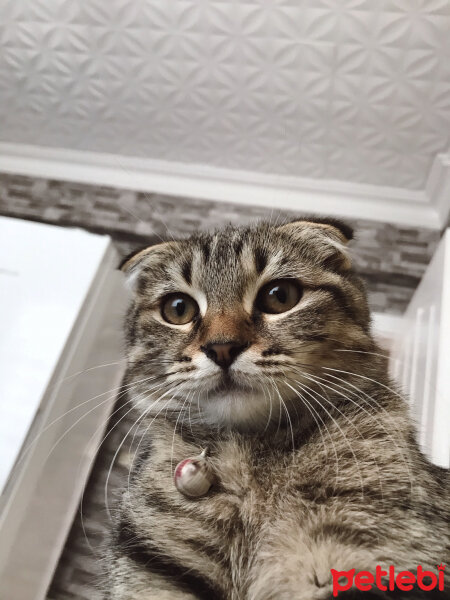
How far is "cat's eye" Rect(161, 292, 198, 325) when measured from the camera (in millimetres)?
701

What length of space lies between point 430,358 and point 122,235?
2.85 feet

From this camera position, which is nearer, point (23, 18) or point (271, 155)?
point (23, 18)

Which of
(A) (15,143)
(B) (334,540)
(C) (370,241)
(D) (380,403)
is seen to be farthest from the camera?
(A) (15,143)

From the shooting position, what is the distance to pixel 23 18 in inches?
43.8

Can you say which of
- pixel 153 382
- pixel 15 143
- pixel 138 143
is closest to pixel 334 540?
pixel 153 382

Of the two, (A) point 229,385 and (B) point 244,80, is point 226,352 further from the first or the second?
(B) point 244,80

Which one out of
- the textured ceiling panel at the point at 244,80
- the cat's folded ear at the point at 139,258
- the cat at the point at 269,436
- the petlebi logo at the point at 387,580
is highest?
the textured ceiling panel at the point at 244,80

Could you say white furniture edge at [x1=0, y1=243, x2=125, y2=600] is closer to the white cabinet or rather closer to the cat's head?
the cat's head

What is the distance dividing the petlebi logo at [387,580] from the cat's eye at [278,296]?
32 centimetres

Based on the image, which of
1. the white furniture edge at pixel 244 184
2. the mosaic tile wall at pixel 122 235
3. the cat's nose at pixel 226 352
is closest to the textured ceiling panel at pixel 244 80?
the white furniture edge at pixel 244 184

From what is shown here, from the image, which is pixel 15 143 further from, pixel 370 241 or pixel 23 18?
pixel 370 241

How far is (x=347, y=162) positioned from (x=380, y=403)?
30.9 inches

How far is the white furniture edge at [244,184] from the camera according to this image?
1.22 m

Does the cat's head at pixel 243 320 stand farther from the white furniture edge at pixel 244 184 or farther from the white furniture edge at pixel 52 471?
the white furniture edge at pixel 244 184
